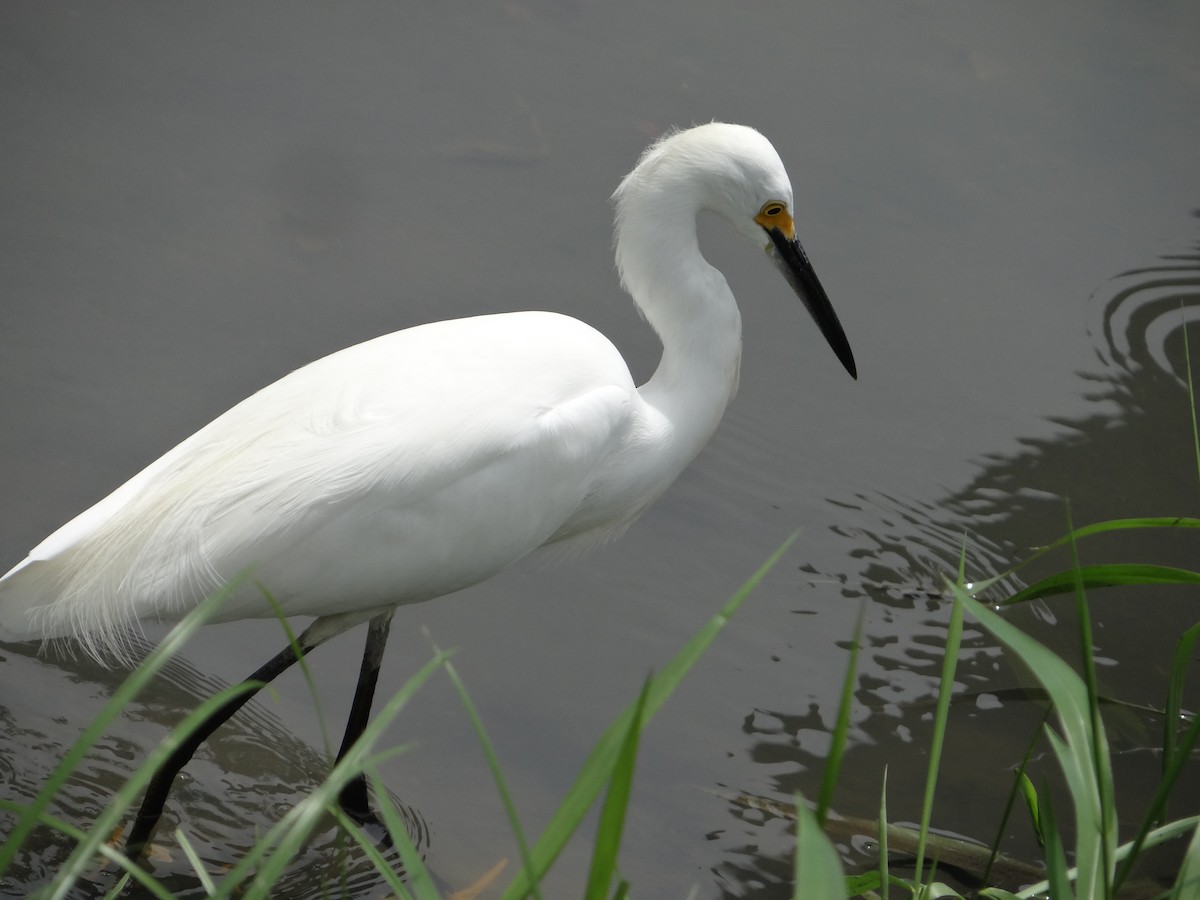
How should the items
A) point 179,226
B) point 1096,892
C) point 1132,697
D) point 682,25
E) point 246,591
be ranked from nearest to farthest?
point 1096,892
point 246,591
point 1132,697
point 179,226
point 682,25

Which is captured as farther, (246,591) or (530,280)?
(530,280)

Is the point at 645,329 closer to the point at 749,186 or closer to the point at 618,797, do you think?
the point at 749,186

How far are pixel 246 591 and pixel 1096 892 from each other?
167cm

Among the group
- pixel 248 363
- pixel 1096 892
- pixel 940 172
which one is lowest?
pixel 1096 892

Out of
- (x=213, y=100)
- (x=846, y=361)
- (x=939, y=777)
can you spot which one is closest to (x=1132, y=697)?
(x=939, y=777)

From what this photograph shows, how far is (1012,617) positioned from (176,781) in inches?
93.7

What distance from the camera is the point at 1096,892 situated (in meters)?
1.55

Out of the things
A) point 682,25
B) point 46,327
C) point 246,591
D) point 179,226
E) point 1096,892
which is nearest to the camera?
point 1096,892

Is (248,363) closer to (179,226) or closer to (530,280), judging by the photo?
(179,226)

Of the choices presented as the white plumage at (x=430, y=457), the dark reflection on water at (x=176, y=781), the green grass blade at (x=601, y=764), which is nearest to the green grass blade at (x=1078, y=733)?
the green grass blade at (x=601, y=764)

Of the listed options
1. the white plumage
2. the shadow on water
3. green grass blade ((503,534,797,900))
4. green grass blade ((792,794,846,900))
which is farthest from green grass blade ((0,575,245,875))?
the shadow on water

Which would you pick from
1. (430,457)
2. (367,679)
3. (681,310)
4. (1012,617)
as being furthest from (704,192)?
(1012,617)

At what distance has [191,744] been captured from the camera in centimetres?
267

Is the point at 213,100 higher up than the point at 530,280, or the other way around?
the point at 213,100
